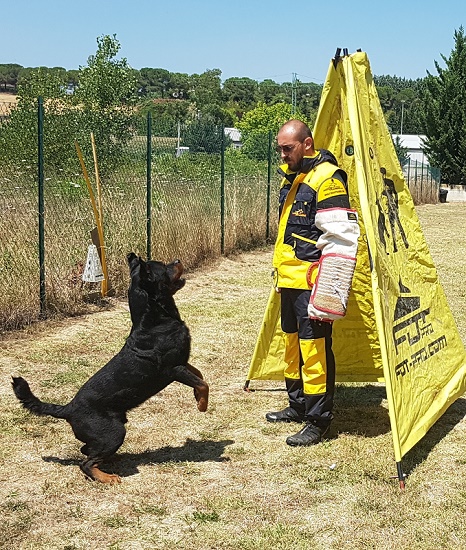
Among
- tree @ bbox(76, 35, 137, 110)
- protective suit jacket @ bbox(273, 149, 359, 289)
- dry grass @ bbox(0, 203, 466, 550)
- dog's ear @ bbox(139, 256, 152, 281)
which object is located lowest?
dry grass @ bbox(0, 203, 466, 550)

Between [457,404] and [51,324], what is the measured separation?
16.3 feet

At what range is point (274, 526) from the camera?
13.1 ft

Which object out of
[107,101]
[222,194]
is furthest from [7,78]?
[222,194]

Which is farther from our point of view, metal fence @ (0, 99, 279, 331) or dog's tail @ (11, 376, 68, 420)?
metal fence @ (0, 99, 279, 331)

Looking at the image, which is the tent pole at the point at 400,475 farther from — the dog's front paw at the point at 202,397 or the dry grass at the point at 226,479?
the dog's front paw at the point at 202,397

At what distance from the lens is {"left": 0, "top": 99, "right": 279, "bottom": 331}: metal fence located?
877 centimetres

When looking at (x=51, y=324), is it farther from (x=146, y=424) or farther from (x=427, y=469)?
(x=427, y=469)

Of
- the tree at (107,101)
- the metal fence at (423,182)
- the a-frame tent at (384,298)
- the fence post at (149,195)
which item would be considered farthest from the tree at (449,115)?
the a-frame tent at (384,298)

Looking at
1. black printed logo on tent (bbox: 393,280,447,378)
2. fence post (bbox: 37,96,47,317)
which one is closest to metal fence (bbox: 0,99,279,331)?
fence post (bbox: 37,96,47,317)

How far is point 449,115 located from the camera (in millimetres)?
40406

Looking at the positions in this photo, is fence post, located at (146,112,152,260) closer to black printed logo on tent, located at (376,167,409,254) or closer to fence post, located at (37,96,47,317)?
fence post, located at (37,96,47,317)

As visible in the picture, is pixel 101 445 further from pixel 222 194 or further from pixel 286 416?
pixel 222 194

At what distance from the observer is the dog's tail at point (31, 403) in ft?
14.6

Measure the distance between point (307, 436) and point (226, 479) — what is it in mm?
801
